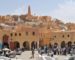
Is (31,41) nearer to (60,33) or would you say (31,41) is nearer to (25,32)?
(25,32)

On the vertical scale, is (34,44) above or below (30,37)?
below

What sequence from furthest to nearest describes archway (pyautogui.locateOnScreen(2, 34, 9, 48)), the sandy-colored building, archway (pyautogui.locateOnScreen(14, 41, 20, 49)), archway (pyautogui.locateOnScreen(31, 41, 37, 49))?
archway (pyautogui.locateOnScreen(31, 41, 37, 49))
archway (pyautogui.locateOnScreen(14, 41, 20, 49))
the sandy-colored building
archway (pyautogui.locateOnScreen(2, 34, 9, 48))

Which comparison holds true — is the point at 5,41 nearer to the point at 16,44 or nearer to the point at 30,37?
the point at 16,44

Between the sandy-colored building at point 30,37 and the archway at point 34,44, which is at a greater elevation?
the sandy-colored building at point 30,37

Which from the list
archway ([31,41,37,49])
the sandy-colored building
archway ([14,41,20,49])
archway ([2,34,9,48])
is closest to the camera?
archway ([2,34,9,48])

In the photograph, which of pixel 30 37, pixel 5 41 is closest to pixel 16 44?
pixel 30 37

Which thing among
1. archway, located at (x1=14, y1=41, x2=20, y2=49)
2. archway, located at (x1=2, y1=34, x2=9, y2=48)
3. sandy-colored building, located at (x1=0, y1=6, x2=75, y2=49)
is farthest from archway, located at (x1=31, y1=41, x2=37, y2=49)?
archway, located at (x1=2, y1=34, x2=9, y2=48)

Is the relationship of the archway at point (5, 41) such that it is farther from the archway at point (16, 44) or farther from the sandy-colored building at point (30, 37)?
the archway at point (16, 44)

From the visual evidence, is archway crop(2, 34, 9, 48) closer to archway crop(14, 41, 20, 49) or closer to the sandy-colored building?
the sandy-colored building

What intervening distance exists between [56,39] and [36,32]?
4884mm

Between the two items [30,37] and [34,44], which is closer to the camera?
[30,37]

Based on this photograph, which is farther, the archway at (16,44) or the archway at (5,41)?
the archway at (16,44)

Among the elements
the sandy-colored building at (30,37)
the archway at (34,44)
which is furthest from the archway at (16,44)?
the archway at (34,44)

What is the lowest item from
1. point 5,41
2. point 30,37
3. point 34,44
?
point 34,44
